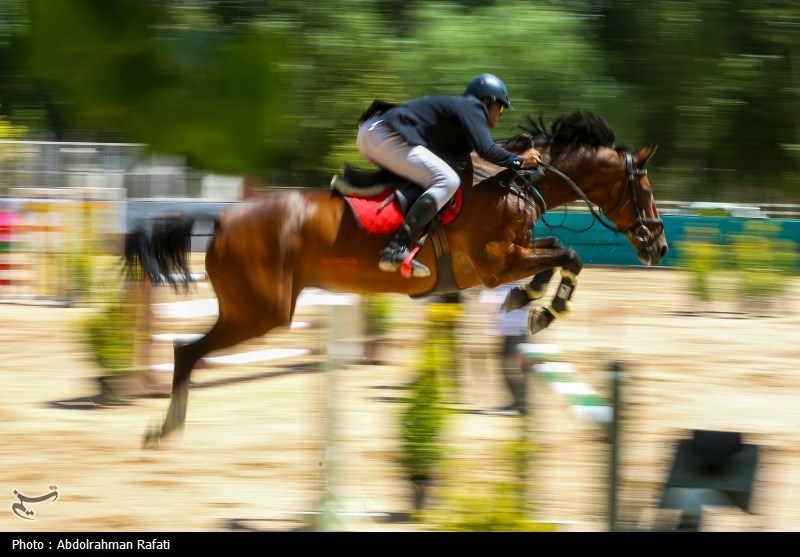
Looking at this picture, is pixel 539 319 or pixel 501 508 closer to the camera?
pixel 501 508

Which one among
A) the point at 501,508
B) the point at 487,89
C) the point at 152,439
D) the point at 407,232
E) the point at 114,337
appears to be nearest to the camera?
the point at 501,508

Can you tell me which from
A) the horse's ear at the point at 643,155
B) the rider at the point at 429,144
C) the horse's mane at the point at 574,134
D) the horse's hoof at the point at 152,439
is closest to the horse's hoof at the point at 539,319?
the rider at the point at 429,144

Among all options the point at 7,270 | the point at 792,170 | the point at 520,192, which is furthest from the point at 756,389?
the point at 792,170

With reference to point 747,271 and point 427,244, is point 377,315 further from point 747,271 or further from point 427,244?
point 747,271

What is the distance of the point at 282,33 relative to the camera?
116cm

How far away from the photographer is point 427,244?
562cm

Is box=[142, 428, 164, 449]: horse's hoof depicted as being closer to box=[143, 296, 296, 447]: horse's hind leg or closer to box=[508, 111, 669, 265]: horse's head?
box=[143, 296, 296, 447]: horse's hind leg

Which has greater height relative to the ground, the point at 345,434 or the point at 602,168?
the point at 602,168

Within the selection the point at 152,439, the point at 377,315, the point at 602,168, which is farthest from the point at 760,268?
the point at 152,439

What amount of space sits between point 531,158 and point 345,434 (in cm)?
193

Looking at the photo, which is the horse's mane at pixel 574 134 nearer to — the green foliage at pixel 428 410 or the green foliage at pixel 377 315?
the green foliage at pixel 377 315

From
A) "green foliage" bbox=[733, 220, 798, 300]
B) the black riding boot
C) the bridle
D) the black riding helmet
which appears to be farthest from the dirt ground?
"green foliage" bbox=[733, 220, 798, 300]

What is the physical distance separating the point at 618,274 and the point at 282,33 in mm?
14977

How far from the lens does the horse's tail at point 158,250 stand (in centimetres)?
544
